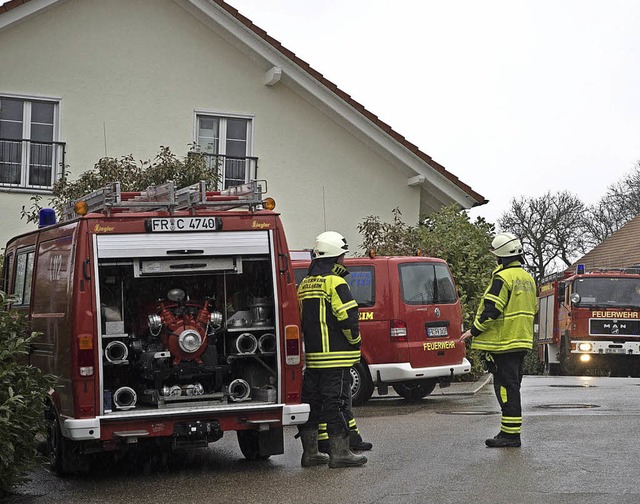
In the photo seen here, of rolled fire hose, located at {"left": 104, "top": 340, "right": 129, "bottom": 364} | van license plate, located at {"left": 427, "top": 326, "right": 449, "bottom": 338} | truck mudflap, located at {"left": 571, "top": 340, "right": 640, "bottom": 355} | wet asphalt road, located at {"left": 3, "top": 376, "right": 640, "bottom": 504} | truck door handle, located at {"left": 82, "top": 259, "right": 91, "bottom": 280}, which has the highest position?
truck door handle, located at {"left": 82, "top": 259, "right": 91, "bottom": 280}

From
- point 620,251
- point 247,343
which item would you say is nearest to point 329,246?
point 247,343

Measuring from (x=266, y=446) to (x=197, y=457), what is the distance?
3.60 feet

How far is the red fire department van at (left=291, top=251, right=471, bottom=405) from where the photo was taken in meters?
14.7

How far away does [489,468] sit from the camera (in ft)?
30.1

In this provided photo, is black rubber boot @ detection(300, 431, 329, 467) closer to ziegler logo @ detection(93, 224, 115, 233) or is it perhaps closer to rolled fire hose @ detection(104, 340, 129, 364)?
rolled fire hose @ detection(104, 340, 129, 364)

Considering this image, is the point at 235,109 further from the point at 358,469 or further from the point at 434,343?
the point at 358,469

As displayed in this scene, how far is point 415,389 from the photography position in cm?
1608

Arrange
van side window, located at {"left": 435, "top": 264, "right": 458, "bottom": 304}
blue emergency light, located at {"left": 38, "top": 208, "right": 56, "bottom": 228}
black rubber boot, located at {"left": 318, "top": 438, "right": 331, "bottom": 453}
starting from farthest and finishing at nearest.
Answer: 1. van side window, located at {"left": 435, "top": 264, "right": 458, "bottom": 304}
2. blue emergency light, located at {"left": 38, "top": 208, "right": 56, "bottom": 228}
3. black rubber boot, located at {"left": 318, "top": 438, "right": 331, "bottom": 453}

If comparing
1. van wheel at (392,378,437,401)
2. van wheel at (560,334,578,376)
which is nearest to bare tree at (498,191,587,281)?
van wheel at (560,334,578,376)

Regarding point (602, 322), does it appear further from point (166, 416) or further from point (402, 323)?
point (166, 416)

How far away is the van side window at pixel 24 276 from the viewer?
1074 centimetres

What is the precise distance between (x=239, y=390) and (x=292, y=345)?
2.04 ft

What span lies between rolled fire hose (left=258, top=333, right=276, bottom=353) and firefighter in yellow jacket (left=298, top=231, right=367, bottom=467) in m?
0.31

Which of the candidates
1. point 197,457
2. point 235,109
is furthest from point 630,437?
point 235,109
